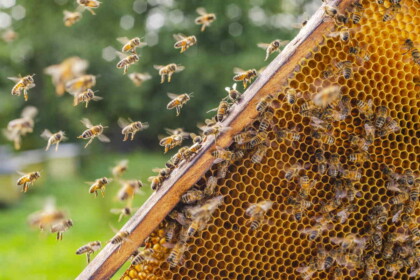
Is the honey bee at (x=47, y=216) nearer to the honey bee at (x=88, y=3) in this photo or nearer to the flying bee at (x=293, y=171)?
the flying bee at (x=293, y=171)

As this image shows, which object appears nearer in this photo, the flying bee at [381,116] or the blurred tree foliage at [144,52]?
the flying bee at [381,116]

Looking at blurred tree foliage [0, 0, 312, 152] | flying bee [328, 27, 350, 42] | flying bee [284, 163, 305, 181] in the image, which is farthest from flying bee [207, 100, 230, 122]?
blurred tree foliage [0, 0, 312, 152]

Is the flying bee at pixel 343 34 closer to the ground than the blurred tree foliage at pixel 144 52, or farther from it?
closer to the ground

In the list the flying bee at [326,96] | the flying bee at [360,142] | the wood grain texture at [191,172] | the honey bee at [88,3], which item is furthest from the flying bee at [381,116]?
the honey bee at [88,3]

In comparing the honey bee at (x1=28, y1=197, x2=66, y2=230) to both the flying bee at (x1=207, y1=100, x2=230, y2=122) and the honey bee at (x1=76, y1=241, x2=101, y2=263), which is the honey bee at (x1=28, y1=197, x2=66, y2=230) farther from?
the flying bee at (x1=207, y1=100, x2=230, y2=122)

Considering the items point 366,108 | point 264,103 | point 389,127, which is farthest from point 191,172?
point 389,127

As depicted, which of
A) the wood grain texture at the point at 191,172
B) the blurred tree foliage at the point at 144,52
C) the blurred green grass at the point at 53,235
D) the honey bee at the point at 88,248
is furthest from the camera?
the blurred tree foliage at the point at 144,52

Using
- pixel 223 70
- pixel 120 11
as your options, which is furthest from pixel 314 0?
pixel 120 11
